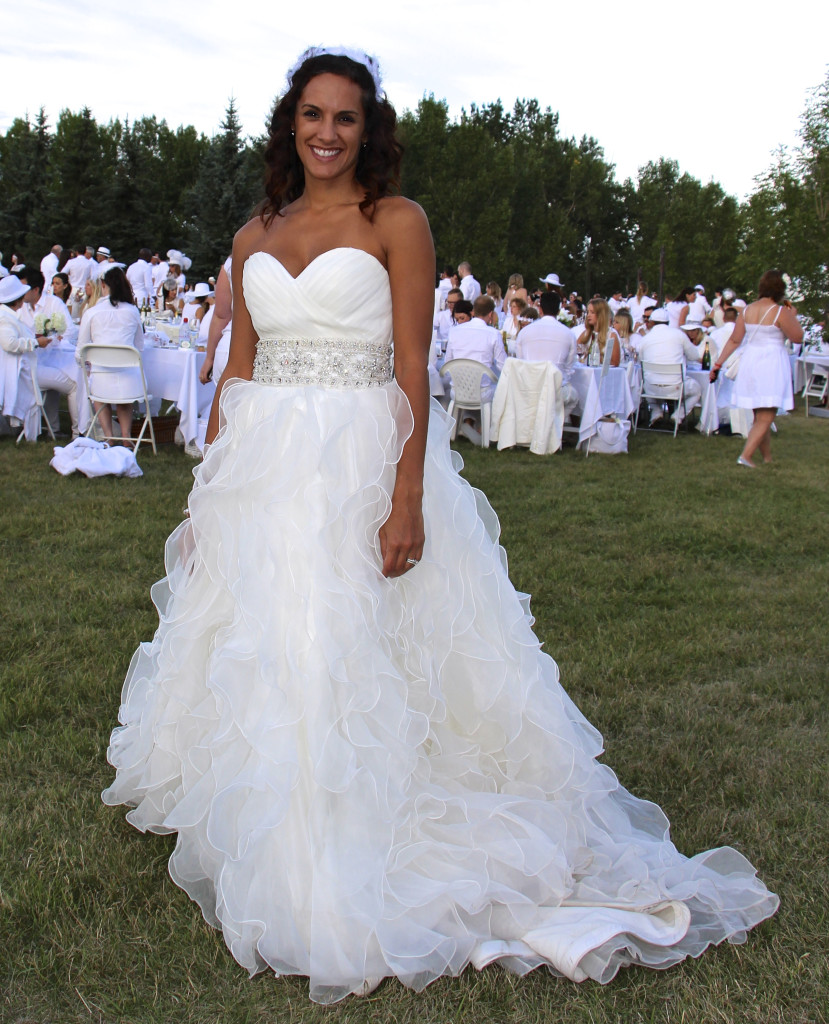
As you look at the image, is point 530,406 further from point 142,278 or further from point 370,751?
point 142,278

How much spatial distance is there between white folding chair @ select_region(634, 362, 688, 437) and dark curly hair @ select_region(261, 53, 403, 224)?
10927mm

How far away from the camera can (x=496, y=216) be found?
4703 cm

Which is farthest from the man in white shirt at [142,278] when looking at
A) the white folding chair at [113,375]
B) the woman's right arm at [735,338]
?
the woman's right arm at [735,338]

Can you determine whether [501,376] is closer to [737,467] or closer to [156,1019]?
[737,467]

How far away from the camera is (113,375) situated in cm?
937

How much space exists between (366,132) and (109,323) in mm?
7612

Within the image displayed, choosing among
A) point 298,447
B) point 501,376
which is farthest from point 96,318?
point 298,447

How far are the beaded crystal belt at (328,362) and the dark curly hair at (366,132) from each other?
0.35 meters

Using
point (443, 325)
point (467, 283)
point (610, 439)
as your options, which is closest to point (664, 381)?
point (610, 439)

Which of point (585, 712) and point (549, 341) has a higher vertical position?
point (549, 341)

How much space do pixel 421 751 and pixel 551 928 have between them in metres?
0.54

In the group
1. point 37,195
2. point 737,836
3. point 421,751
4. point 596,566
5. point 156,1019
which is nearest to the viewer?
point 156,1019

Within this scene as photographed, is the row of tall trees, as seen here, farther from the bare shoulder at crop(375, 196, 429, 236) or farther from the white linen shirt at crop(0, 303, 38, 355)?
the bare shoulder at crop(375, 196, 429, 236)

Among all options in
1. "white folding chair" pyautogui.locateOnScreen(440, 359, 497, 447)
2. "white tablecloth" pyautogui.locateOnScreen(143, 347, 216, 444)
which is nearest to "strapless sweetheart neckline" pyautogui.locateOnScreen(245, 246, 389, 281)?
"white tablecloth" pyautogui.locateOnScreen(143, 347, 216, 444)
